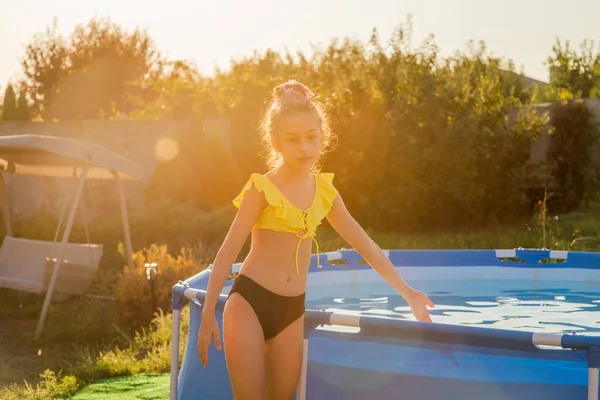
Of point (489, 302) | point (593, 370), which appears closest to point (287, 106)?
point (593, 370)

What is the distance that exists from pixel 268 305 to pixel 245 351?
7.3 inches

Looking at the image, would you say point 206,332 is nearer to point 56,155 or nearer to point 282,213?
point 282,213

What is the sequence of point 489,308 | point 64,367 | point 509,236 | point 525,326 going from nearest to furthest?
1. point 525,326
2. point 489,308
3. point 64,367
4. point 509,236

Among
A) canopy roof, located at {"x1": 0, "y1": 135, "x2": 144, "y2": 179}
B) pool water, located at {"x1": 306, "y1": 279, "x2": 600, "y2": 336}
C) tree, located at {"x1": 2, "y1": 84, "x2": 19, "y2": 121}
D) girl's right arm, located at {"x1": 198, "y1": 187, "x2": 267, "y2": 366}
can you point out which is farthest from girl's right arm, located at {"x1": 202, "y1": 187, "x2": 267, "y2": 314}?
tree, located at {"x1": 2, "y1": 84, "x2": 19, "y2": 121}

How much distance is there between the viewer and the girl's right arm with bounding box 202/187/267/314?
3078 mm

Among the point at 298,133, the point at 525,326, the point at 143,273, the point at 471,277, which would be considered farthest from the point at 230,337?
the point at 143,273

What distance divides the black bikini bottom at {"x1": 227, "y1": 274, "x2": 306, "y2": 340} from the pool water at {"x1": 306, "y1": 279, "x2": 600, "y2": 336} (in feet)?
10.5

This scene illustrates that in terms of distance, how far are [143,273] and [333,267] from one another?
9.77ft

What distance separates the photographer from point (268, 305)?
312cm

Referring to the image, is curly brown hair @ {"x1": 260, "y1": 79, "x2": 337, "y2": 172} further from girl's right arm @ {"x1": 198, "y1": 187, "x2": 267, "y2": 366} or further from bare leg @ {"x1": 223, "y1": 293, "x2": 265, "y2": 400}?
bare leg @ {"x1": 223, "y1": 293, "x2": 265, "y2": 400}

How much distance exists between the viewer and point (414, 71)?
1306 centimetres

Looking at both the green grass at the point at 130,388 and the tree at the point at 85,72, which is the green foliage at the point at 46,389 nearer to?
the green grass at the point at 130,388

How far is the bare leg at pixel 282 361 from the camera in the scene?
125 inches

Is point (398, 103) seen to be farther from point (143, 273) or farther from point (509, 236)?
point (143, 273)
